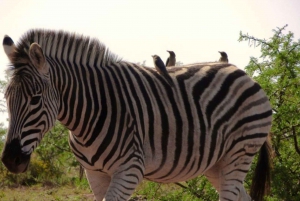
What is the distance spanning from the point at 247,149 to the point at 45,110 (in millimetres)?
2492

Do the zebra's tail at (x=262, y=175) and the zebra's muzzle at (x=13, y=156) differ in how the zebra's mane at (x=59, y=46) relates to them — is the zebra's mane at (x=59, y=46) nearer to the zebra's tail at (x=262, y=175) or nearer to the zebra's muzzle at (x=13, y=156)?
the zebra's muzzle at (x=13, y=156)

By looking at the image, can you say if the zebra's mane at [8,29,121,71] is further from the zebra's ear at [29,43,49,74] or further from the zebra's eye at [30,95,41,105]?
the zebra's eye at [30,95,41,105]

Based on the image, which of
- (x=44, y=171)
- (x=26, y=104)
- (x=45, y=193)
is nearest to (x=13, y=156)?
(x=26, y=104)

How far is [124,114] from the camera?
5199 millimetres

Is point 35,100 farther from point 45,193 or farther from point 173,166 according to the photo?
point 45,193

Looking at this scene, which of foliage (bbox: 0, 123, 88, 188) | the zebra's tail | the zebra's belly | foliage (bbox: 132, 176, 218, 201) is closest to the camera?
the zebra's belly

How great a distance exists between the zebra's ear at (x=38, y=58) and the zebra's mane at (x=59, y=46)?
99 mm

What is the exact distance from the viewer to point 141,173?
5137mm

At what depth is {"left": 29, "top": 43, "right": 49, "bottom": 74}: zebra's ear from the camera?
4.73 metres

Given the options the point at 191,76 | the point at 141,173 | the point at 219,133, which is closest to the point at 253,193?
the point at 219,133

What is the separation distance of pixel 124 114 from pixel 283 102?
4358mm

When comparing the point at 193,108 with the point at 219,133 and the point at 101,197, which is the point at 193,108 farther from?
the point at 101,197

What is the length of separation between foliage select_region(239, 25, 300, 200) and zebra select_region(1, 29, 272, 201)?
7.82 ft

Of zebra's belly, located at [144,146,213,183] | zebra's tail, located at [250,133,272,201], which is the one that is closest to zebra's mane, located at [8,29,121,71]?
zebra's belly, located at [144,146,213,183]
